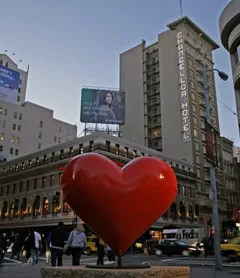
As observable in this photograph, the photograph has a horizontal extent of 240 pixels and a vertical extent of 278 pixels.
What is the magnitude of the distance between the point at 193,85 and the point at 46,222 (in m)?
36.3

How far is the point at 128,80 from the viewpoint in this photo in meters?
72.0

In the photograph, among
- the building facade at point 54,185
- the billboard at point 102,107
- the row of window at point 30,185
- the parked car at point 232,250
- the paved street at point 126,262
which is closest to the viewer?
the paved street at point 126,262

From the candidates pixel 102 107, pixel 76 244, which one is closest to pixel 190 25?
pixel 102 107

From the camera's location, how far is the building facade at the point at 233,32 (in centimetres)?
2840

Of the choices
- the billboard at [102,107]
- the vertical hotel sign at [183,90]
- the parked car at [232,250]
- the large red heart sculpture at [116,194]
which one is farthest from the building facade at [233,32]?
the vertical hotel sign at [183,90]

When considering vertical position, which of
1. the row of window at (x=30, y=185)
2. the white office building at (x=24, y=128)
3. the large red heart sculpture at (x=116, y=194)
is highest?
the white office building at (x=24, y=128)

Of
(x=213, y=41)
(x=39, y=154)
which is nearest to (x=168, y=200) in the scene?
(x=39, y=154)

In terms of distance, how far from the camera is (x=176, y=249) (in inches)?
1160

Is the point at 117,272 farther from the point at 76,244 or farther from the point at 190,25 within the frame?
the point at 190,25

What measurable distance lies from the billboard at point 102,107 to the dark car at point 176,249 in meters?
22.8

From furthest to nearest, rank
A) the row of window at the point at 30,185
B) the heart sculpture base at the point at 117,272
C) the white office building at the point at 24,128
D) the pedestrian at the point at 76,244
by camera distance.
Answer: the white office building at the point at 24,128 < the row of window at the point at 30,185 < the pedestrian at the point at 76,244 < the heart sculpture base at the point at 117,272

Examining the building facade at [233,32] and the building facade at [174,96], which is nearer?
the building facade at [233,32]

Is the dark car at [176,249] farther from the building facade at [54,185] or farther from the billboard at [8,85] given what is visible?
the billboard at [8,85]

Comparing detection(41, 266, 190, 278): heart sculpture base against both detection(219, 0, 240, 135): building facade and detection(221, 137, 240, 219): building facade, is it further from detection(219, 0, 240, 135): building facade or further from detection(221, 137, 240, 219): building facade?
detection(221, 137, 240, 219): building facade
